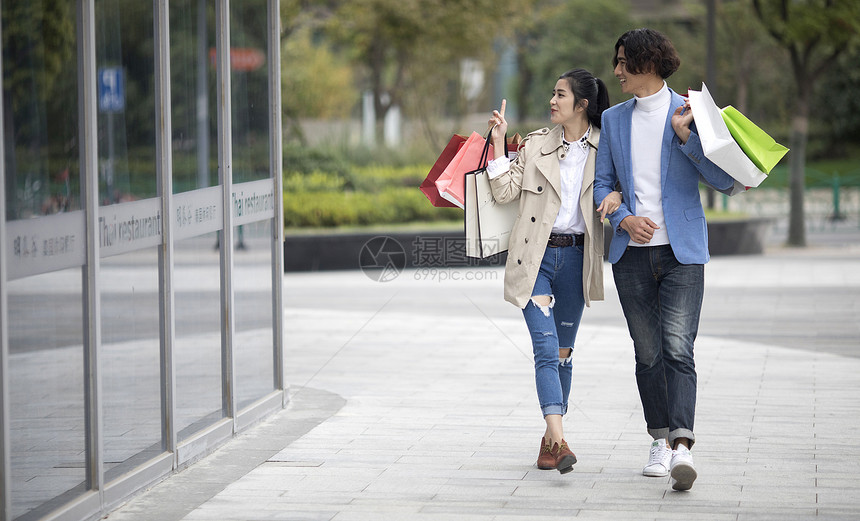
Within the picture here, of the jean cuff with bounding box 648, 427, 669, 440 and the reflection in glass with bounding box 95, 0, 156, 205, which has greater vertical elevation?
the reflection in glass with bounding box 95, 0, 156, 205

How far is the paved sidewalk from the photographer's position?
4934 millimetres

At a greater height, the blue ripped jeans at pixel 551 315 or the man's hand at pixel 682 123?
the man's hand at pixel 682 123

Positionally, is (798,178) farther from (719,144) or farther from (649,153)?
(719,144)

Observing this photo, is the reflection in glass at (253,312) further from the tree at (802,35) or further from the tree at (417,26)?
the tree at (417,26)

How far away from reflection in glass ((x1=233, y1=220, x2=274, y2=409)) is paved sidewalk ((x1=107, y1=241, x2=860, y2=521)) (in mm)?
253

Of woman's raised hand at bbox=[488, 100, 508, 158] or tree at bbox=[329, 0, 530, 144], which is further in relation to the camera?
tree at bbox=[329, 0, 530, 144]

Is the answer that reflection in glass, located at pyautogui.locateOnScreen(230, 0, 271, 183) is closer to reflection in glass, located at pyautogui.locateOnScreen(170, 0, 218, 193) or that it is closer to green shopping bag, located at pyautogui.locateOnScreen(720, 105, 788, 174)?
reflection in glass, located at pyautogui.locateOnScreen(170, 0, 218, 193)

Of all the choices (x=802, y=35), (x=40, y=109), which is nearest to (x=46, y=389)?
(x=40, y=109)

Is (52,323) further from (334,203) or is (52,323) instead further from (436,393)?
(334,203)

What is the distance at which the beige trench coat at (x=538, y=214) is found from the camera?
5.31 m

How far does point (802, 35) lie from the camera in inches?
Answer: 674

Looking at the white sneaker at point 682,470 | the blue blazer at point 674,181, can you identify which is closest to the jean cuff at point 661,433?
the white sneaker at point 682,470

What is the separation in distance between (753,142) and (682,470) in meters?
1.38

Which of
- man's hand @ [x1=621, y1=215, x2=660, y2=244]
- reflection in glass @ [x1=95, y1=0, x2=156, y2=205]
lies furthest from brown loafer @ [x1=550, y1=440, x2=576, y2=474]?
reflection in glass @ [x1=95, y1=0, x2=156, y2=205]
